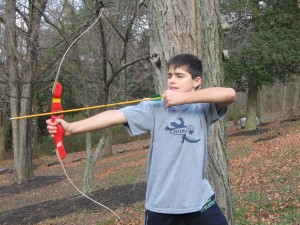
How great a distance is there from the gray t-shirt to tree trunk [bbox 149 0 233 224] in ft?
2.73

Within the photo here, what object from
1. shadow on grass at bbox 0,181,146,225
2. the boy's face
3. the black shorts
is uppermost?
the boy's face

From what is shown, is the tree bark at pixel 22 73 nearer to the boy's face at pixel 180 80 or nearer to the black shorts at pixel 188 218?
the boy's face at pixel 180 80

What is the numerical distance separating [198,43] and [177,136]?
3.65 ft

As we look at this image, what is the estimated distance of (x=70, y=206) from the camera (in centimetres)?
834

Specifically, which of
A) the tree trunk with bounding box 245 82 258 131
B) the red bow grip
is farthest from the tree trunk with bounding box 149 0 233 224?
the tree trunk with bounding box 245 82 258 131

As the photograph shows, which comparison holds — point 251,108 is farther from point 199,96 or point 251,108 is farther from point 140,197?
point 199,96

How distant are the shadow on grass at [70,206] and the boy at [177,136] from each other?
5.05 m

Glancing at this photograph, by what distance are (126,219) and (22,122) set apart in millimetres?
7560

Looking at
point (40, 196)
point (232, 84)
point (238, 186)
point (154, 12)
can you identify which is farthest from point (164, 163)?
point (232, 84)

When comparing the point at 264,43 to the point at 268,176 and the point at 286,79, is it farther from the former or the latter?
the point at 268,176

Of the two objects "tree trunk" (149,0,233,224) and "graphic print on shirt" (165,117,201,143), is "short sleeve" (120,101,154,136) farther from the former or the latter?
"tree trunk" (149,0,233,224)

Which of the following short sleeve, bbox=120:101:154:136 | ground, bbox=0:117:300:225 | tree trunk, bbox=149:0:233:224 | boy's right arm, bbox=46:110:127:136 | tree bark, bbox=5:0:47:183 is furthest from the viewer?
tree bark, bbox=5:0:47:183

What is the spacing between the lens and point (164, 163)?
8.45ft

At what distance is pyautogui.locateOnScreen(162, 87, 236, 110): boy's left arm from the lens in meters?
2.53
